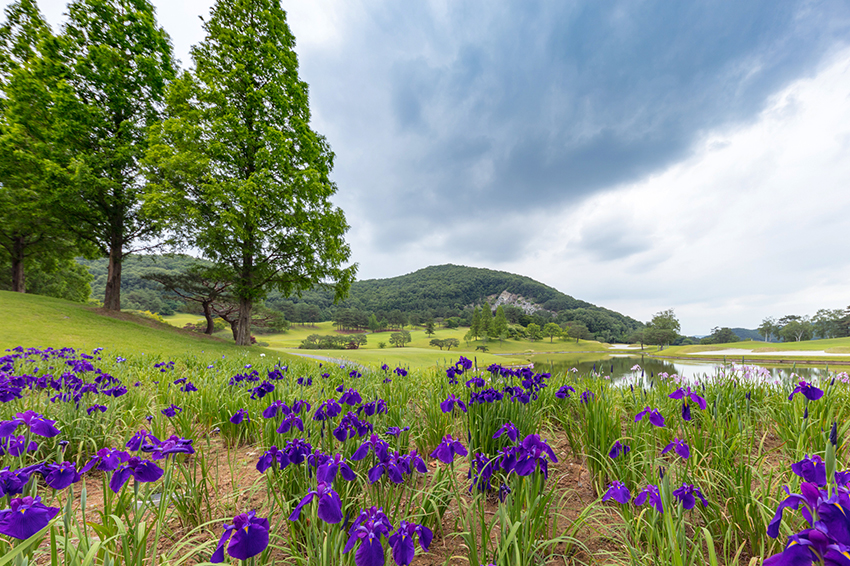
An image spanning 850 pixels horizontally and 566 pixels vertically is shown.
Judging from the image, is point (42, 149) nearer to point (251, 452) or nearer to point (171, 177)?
point (171, 177)

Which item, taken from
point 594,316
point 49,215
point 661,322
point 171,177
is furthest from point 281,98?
point 594,316

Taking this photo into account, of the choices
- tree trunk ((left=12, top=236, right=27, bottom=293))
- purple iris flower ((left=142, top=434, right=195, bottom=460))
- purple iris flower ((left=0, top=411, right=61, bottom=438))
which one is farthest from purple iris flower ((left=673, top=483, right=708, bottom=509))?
tree trunk ((left=12, top=236, right=27, bottom=293))

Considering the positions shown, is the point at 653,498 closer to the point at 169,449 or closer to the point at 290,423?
the point at 290,423

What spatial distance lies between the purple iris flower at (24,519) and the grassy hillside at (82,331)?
10.0 m

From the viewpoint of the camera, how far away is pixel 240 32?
16.0 metres

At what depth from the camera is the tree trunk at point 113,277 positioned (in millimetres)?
16984

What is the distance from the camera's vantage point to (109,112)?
16766 mm

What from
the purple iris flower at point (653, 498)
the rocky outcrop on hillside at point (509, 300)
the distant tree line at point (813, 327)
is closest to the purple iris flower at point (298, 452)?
the purple iris flower at point (653, 498)

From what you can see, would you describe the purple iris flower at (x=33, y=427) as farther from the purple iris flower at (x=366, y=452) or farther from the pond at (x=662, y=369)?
the pond at (x=662, y=369)

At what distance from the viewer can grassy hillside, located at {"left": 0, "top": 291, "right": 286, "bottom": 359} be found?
35.5 ft

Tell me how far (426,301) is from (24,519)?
11071cm

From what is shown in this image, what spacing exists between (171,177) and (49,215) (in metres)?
7.29

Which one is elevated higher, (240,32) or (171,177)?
(240,32)

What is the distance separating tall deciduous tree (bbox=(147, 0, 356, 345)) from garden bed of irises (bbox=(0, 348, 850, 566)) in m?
12.4
